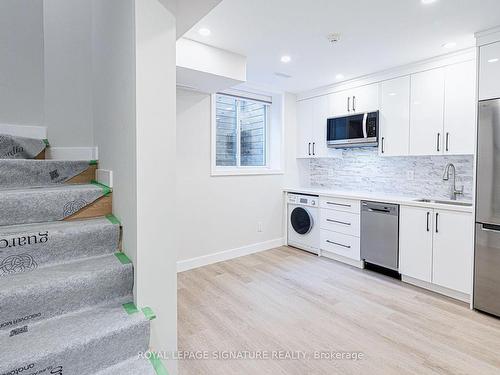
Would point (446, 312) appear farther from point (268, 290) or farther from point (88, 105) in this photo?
point (88, 105)

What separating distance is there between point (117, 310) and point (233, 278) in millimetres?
2035

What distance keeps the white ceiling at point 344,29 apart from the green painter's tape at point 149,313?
208 cm

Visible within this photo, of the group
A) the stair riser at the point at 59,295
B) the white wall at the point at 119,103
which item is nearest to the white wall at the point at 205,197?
the white wall at the point at 119,103

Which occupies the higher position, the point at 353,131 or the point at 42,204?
the point at 353,131

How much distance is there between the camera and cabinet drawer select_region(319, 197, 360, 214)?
3.61 m

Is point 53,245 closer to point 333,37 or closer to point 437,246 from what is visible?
point 333,37

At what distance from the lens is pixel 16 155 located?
7.07ft

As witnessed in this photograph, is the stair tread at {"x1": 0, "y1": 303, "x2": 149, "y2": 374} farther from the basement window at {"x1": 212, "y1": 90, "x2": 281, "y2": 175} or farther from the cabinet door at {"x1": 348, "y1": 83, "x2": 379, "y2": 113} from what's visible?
the cabinet door at {"x1": 348, "y1": 83, "x2": 379, "y2": 113}

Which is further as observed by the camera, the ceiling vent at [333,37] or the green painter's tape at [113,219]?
the ceiling vent at [333,37]

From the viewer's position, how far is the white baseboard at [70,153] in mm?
2488

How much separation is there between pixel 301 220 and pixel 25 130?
3443 millimetres

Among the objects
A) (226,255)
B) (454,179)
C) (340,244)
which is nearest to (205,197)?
(226,255)

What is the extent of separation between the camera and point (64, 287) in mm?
1322

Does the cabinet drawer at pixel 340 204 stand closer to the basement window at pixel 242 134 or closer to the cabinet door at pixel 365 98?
the basement window at pixel 242 134
